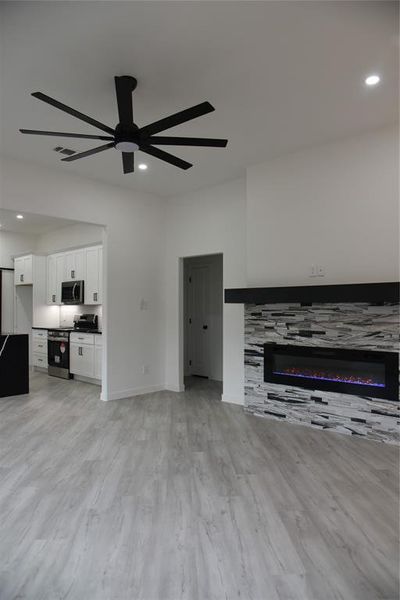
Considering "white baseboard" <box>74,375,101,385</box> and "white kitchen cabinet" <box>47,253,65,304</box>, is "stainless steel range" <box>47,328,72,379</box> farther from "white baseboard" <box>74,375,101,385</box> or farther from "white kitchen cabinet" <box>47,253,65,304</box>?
"white kitchen cabinet" <box>47,253,65,304</box>

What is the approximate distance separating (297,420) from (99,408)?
8.51 feet

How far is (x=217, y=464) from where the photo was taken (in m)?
3.24

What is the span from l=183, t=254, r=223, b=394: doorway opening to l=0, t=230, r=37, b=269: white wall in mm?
3852

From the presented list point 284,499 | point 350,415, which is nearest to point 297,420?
point 350,415

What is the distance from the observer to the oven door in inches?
276

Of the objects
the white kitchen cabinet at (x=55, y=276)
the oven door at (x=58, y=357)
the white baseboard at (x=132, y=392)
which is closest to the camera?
the white baseboard at (x=132, y=392)

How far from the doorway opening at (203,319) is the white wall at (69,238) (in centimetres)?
177

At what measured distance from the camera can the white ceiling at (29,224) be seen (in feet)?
22.6

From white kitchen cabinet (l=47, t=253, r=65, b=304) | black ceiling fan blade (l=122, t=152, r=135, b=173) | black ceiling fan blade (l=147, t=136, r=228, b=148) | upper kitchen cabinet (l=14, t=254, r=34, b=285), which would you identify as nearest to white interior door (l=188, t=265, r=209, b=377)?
white kitchen cabinet (l=47, t=253, r=65, b=304)

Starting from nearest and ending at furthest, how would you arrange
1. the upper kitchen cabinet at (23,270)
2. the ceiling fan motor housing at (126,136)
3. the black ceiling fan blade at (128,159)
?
the ceiling fan motor housing at (126,136) < the black ceiling fan blade at (128,159) < the upper kitchen cabinet at (23,270)

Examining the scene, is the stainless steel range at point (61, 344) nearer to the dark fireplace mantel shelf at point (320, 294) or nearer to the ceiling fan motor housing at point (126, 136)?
the dark fireplace mantel shelf at point (320, 294)

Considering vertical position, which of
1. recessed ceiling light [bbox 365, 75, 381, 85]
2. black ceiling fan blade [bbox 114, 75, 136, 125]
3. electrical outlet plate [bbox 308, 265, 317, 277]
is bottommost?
electrical outlet plate [bbox 308, 265, 317, 277]

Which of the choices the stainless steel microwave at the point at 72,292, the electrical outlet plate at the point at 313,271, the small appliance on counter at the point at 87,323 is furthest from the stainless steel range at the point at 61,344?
the electrical outlet plate at the point at 313,271

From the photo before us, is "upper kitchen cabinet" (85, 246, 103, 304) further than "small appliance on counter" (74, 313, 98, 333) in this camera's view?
No
